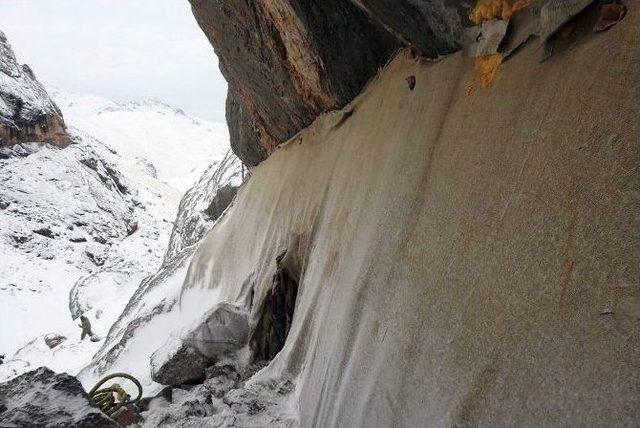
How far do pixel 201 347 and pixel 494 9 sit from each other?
3.77 m

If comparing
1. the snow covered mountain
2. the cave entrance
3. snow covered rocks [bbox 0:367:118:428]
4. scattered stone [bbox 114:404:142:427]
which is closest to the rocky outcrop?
the snow covered mountain

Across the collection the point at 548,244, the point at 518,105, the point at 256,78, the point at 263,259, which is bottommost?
the point at 263,259

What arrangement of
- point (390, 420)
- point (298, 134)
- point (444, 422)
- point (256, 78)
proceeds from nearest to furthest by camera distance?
point (444, 422) → point (390, 420) → point (256, 78) → point (298, 134)

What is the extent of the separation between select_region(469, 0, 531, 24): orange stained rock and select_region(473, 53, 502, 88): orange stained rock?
6.9 inches

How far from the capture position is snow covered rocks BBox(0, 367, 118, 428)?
1902 millimetres

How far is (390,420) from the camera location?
2043 mm

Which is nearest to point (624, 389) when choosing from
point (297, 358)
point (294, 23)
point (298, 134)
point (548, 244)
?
point (548, 244)

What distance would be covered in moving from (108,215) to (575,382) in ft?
106

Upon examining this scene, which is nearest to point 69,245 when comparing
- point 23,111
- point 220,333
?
point 23,111

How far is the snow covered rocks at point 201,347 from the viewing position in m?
4.24

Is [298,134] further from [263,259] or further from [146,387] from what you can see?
[146,387]

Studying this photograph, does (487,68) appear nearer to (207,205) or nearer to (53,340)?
(207,205)

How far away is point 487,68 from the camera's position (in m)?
2.21

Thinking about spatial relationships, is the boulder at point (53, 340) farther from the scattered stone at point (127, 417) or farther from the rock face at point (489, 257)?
the rock face at point (489, 257)
